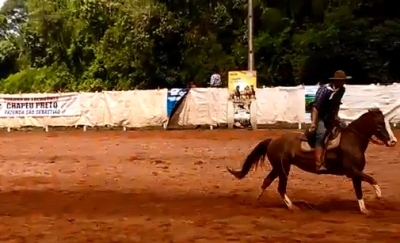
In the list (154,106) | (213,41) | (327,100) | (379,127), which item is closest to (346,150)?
(379,127)

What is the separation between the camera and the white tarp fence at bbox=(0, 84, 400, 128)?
27.7 metres

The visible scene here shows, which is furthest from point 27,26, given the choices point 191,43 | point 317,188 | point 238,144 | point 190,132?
point 317,188

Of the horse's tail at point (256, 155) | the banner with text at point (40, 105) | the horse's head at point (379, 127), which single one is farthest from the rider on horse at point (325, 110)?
the banner with text at point (40, 105)

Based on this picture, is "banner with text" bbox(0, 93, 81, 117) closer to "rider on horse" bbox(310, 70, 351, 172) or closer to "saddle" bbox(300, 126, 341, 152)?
"saddle" bbox(300, 126, 341, 152)

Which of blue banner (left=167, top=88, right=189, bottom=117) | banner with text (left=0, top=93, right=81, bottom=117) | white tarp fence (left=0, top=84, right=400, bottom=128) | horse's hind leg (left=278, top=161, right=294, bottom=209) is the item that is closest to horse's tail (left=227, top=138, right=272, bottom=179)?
horse's hind leg (left=278, top=161, right=294, bottom=209)

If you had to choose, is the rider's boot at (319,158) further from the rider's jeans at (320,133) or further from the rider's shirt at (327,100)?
the rider's shirt at (327,100)

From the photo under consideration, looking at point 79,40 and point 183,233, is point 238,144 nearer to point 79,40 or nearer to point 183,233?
point 183,233

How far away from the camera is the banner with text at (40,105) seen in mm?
31656

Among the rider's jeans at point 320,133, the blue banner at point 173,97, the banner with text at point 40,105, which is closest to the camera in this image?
the rider's jeans at point 320,133

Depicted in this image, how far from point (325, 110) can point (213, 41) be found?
31270mm

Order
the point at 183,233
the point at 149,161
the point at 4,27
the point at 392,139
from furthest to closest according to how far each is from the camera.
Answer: the point at 4,27, the point at 149,161, the point at 392,139, the point at 183,233

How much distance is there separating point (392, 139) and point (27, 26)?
48374mm

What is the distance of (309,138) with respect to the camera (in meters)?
10.5

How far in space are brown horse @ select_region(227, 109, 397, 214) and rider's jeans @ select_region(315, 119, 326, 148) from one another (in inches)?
5.9
